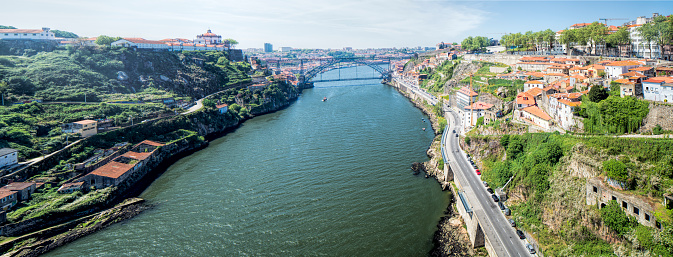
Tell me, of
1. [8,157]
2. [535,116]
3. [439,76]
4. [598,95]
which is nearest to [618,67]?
[598,95]

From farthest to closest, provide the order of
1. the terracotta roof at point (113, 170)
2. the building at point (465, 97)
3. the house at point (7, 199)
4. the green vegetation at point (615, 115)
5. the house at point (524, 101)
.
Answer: the building at point (465, 97) → the house at point (524, 101) → the terracotta roof at point (113, 170) → the house at point (7, 199) → the green vegetation at point (615, 115)

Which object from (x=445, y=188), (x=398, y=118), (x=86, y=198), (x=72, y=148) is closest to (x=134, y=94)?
(x=72, y=148)

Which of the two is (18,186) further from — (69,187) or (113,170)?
(113,170)

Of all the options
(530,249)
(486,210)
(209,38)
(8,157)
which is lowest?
(530,249)

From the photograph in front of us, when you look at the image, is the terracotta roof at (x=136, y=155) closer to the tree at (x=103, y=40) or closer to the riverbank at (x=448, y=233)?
the riverbank at (x=448, y=233)

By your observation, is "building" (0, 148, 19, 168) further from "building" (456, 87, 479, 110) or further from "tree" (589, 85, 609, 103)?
"building" (456, 87, 479, 110)

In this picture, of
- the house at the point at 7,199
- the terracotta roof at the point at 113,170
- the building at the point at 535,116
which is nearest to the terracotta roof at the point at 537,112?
the building at the point at 535,116
